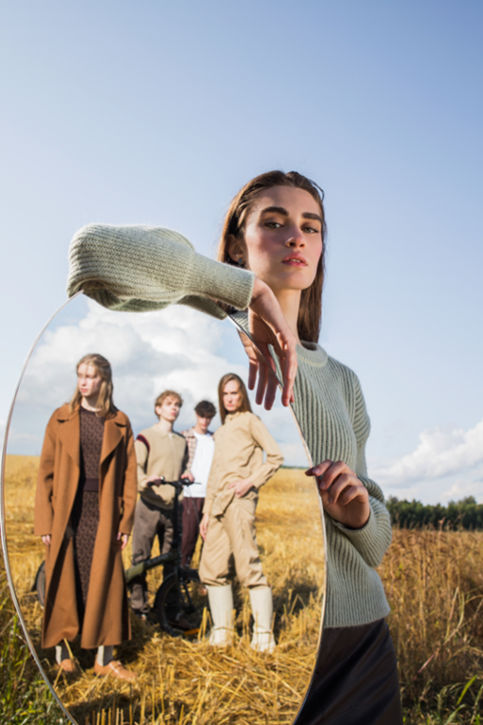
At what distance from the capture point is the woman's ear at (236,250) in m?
1.87

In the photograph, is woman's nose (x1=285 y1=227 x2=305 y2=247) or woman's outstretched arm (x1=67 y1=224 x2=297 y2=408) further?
woman's nose (x1=285 y1=227 x2=305 y2=247)

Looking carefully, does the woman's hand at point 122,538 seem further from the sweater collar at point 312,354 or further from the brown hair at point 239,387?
the sweater collar at point 312,354

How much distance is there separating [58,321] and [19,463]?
1.05ft

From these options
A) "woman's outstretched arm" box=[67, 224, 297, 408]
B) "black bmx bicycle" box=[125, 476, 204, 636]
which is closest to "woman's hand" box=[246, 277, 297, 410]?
"woman's outstretched arm" box=[67, 224, 297, 408]

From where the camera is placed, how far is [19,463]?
3.86ft

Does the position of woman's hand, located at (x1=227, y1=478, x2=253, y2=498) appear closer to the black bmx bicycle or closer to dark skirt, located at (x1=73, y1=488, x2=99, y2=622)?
the black bmx bicycle

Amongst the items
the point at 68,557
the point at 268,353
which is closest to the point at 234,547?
the point at 68,557

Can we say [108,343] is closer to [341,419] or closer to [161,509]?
[161,509]

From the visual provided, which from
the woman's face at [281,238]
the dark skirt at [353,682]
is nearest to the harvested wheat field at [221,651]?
the dark skirt at [353,682]

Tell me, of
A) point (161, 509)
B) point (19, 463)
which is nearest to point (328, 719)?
point (161, 509)

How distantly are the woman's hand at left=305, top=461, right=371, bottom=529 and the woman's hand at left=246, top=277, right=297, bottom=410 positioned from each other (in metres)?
0.20

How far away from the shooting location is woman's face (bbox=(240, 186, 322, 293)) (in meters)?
1.76

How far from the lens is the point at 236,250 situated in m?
1.90

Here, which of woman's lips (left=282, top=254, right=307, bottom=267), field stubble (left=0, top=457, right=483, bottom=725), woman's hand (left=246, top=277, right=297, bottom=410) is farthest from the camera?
woman's lips (left=282, top=254, right=307, bottom=267)
